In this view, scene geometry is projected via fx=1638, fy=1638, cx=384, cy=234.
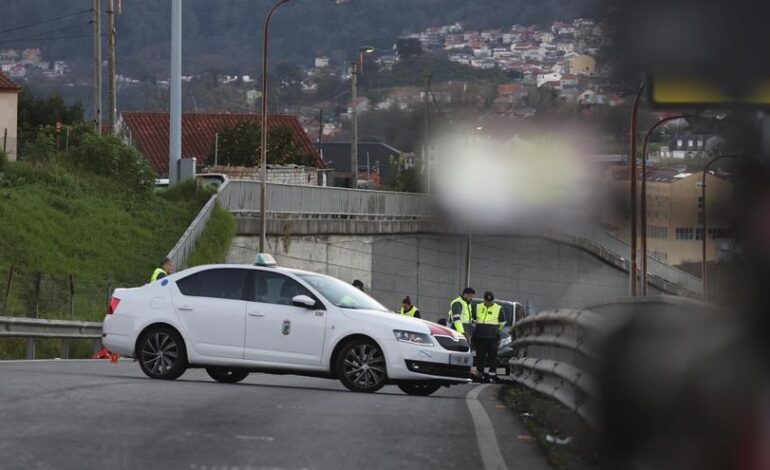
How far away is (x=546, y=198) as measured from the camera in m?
5.91

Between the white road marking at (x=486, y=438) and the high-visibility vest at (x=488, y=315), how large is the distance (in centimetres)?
590

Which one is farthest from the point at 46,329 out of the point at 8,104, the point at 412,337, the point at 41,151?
the point at 8,104

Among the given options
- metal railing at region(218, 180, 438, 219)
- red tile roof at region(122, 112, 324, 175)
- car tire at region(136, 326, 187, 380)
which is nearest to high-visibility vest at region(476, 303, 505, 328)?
car tire at region(136, 326, 187, 380)

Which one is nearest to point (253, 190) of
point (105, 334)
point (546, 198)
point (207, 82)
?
point (105, 334)

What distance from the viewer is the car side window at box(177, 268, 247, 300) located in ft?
61.6

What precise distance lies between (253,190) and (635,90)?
4496 centimetres

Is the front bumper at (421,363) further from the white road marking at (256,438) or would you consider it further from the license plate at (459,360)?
the white road marking at (256,438)

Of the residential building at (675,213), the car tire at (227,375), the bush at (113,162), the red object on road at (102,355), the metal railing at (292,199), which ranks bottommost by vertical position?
the red object on road at (102,355)

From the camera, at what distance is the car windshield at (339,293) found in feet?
61.1

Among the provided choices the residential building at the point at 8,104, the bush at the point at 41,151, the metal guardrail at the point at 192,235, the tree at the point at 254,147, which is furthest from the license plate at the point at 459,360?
the tree at the point at 254,147

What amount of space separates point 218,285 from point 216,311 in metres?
0.35

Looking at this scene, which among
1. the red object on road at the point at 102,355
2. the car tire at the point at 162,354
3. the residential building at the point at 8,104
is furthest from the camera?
the residential building at the point at 8,104

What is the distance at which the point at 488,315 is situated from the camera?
24.2 meters

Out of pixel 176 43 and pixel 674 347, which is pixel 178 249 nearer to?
pixel 176 43
